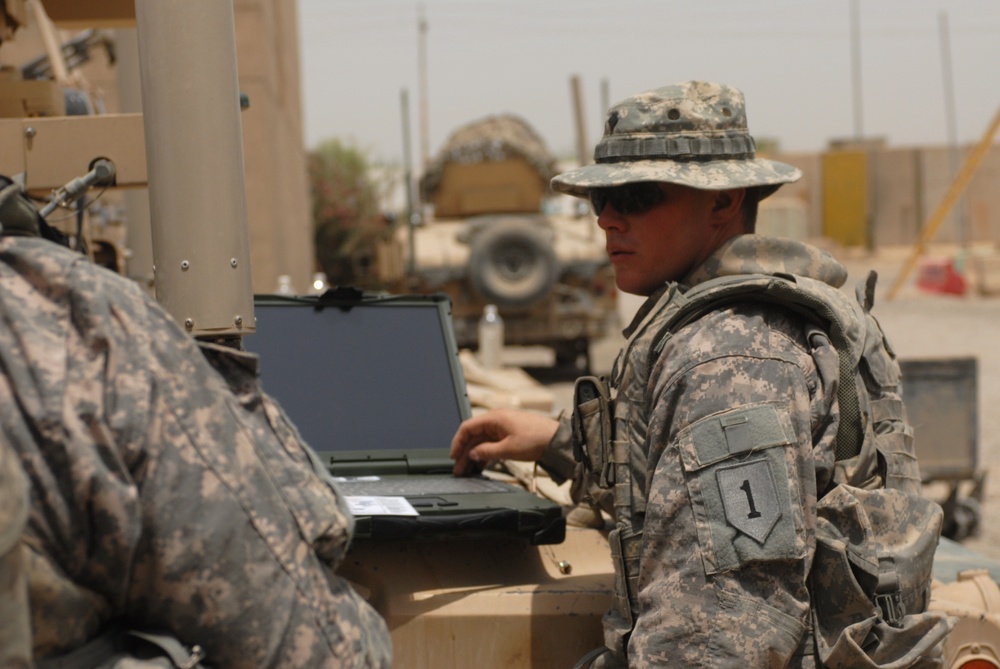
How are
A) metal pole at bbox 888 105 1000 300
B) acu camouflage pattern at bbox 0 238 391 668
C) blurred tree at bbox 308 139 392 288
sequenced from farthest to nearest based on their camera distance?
blurred tree at bbox 308 139 392 288 < metal pole at bbox 888 105 1000 300 < acu camouflage pattern at bbox 0 238 391 668

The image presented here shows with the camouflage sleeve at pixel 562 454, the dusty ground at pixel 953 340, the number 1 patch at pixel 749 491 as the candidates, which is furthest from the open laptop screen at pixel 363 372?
the dusty ground at pixel 953 340

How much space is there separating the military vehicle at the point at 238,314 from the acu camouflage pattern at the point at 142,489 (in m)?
0.82

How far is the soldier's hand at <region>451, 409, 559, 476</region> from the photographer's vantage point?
9.30ft

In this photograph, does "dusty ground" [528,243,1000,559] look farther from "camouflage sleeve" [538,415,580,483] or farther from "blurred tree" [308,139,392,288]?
"blurred tree" [308,139,392,288]

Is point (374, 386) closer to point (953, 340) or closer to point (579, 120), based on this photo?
point (579, 120)

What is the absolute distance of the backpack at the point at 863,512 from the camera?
2.23 meters

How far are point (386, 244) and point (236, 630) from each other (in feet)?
43.3

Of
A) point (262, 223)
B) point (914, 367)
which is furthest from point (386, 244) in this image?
point (914, 367)

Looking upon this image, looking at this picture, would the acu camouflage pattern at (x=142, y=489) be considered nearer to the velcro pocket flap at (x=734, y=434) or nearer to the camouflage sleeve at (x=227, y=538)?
the camouflage sleeve at (x=227, y=538)

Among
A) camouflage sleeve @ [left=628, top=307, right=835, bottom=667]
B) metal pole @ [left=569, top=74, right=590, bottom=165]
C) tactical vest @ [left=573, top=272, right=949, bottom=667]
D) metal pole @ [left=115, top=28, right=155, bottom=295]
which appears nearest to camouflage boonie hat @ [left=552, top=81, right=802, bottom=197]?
tactical vest @ [left=573, top=272, right=949, bottom=667]

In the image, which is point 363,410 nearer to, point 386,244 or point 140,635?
point 140,635

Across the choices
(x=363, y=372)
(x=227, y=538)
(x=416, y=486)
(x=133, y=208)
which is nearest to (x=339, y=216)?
(x=133, y=208)

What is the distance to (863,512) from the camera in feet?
7.44

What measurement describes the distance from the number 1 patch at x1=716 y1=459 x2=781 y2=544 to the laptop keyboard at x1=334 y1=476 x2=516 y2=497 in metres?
0.72
